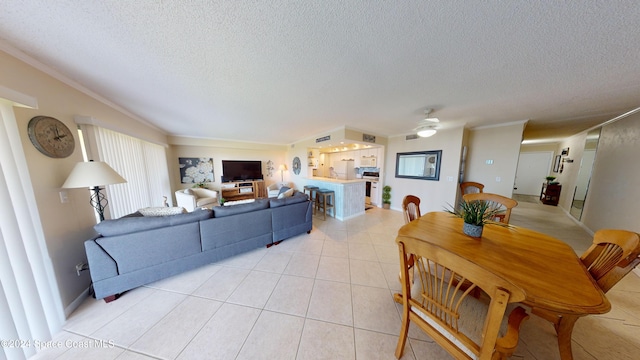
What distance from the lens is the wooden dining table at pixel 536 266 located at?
0.84 meters

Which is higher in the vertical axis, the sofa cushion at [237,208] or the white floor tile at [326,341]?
the sofa cushion at [237,208]

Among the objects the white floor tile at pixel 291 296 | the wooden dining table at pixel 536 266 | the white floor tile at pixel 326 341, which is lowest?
the white floor tile at pixel 326 341

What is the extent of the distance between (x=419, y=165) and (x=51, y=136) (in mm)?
5806

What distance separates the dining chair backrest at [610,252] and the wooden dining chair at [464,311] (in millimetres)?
650

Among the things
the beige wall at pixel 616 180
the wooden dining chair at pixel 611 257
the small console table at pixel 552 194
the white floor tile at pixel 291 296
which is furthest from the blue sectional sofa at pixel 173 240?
the small console table at pixel 552 194

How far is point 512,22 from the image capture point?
1.05 m

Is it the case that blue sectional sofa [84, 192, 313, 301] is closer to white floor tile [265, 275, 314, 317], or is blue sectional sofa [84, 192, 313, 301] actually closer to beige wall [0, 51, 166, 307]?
beige wall [0, 51, 166, 307]

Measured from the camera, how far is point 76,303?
5.42 ft

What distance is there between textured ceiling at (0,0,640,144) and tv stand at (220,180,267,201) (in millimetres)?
3433

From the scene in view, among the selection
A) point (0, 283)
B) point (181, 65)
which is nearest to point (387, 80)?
point (181, 65)

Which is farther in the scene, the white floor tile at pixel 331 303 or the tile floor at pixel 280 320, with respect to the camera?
the white floor tile at pixel 331 303

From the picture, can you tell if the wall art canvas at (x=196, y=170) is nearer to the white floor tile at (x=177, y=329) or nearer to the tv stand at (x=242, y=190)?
the tv stand at (x=242, y=190)

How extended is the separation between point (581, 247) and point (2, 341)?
6.69 meters

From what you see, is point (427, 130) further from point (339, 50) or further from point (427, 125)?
point (339, 50)
